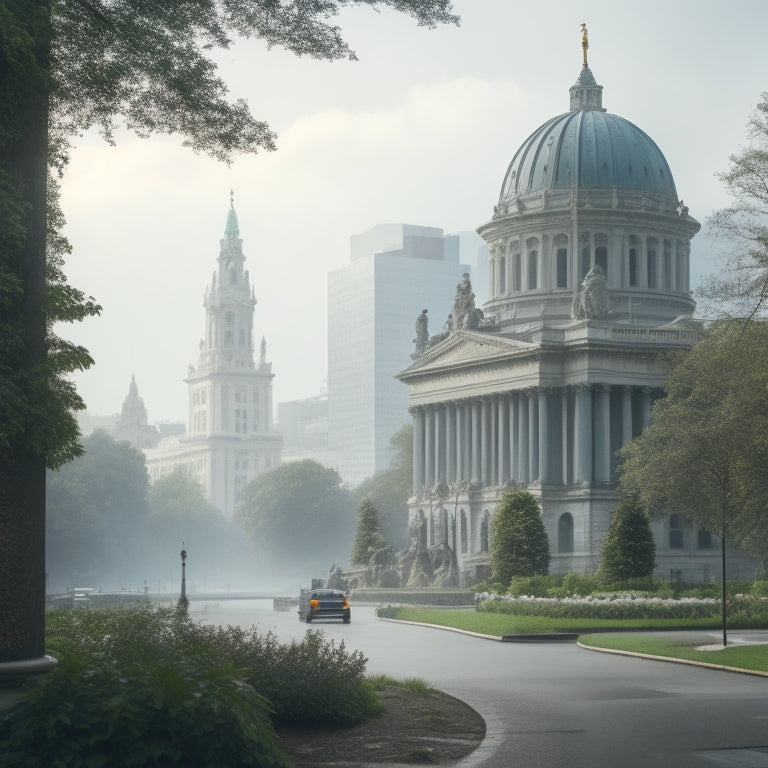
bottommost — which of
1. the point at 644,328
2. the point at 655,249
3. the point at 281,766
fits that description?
the point at 281,766

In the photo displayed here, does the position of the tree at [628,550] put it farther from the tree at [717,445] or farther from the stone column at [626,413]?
the stone column at [626,413]

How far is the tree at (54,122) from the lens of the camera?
20.2 metres

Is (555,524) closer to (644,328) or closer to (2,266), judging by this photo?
(644,328)

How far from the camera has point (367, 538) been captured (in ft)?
356

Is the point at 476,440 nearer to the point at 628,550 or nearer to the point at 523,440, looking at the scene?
the point at 523,440

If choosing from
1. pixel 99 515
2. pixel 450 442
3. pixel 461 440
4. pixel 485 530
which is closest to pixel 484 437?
pixel 461 440

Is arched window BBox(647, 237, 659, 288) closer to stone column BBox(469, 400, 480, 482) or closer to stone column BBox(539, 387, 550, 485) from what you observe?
stone column BBox(469, 400, 480, 482)

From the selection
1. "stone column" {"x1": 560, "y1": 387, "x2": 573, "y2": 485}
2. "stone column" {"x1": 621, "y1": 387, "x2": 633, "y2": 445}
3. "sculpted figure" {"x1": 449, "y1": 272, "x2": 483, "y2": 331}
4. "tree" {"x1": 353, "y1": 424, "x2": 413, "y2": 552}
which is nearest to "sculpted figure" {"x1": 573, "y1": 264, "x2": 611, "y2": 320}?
"stone column" {"x1": 560, "y1": 387, "x2": 573, "y2": 485}

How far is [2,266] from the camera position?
2023cm

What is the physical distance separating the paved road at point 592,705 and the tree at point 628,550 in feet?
92.2

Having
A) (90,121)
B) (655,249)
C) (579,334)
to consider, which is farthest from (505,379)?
(90,121)

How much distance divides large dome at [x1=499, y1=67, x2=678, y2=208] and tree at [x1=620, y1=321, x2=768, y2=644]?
115 ft

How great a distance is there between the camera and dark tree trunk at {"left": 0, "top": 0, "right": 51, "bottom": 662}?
20172 mm

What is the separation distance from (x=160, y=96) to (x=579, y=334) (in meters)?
78.2
